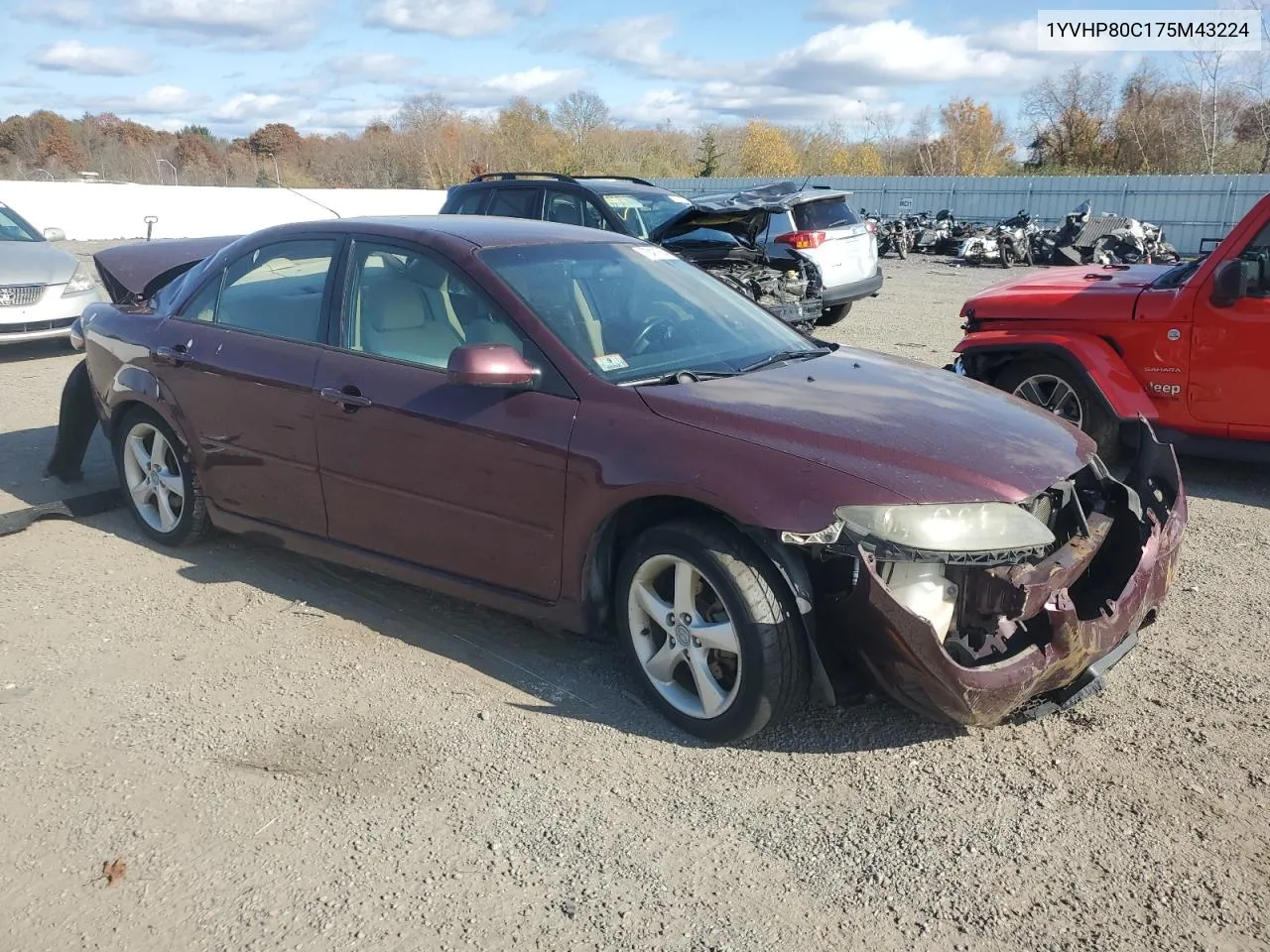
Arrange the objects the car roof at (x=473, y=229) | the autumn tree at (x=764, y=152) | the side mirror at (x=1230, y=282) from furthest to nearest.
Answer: the autumn tree at (x=764, y=152) < the side mirror at (x=1230, y=282) < the car roof at (x=473, y=229)

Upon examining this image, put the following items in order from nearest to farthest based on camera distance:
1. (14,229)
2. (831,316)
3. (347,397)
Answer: (347,397) < (14,229) < (831,316)

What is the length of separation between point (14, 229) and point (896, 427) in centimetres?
1225

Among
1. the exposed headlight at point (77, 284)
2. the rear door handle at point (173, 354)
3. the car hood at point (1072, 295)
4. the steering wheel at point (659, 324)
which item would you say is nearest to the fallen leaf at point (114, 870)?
the steering wheel at point (659, 324)

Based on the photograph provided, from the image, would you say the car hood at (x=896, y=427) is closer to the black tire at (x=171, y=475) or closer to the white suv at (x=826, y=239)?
the black tire at (x=171, y=475)

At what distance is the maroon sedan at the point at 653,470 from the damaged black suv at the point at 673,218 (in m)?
6.01

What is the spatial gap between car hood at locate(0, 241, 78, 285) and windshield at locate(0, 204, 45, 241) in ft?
0.82

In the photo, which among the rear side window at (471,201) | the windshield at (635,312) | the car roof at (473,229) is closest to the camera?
the windshield at (635,312)

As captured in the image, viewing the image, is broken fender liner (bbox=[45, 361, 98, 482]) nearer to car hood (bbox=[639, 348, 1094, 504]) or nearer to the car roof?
the car roof

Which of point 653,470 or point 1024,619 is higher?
point 653,470

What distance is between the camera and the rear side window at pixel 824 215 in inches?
491

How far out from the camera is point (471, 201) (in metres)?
11.7

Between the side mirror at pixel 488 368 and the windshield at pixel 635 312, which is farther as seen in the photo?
the windshield at pixel 635 312

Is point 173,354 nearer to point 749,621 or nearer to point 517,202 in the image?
point 749,621

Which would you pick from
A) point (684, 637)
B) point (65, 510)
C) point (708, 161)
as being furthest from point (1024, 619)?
point (708, 161)
